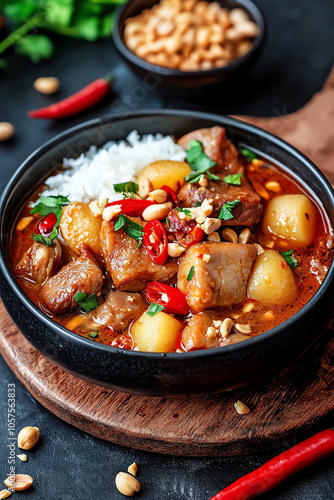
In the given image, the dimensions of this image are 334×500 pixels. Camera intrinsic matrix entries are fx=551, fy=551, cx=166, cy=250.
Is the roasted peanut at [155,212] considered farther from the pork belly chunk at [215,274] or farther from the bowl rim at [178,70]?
the bowl rim at [178,70]

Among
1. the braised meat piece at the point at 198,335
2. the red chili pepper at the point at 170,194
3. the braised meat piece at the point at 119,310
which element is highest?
the red chili pepper at the point at 170,194

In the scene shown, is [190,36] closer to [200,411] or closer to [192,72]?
[192,72]

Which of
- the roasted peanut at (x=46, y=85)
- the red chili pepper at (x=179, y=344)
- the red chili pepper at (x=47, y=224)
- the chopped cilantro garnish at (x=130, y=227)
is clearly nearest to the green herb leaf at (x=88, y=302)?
the chopped cilantro garnish at (x=130, y=227)

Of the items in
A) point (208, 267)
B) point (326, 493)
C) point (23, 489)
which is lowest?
point (326, 493)

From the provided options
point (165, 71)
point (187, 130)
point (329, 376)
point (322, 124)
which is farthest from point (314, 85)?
point (329, 376)

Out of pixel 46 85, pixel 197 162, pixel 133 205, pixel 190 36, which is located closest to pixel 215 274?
pixel 133 205

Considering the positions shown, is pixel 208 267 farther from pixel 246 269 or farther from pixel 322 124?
pixel 322 124

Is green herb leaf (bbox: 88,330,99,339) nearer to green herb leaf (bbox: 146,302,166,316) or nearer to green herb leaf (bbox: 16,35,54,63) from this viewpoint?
green herb leaf (bbox: 146,302,166,316)
